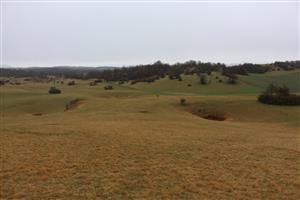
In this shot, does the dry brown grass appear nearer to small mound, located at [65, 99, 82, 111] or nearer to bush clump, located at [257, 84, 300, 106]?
bush clump, located at [257, 84, 300, 106]

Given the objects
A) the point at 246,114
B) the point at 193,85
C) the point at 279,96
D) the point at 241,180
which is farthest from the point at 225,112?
the point at 193,85

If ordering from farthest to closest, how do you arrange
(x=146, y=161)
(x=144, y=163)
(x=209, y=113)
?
(x=209, y=113)
(x=146, y=161)
(x=144, y=163)

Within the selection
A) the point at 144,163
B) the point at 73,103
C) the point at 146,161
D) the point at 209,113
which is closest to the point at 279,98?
the point at 209,113

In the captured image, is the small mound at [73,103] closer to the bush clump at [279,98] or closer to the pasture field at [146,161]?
the pasture field at [146,161]

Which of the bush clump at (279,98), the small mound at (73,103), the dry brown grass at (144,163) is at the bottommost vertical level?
the dry brown grass at (144,163)

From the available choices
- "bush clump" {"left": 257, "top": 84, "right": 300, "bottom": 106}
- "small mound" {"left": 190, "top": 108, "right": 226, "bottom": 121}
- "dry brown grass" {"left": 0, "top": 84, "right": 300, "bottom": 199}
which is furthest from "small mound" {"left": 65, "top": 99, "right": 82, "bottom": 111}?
"bush clump" {"left": 257, "top": 84, "right": 300, "bottom": 106}

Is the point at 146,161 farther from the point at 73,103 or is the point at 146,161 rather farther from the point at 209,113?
the point at 73,103

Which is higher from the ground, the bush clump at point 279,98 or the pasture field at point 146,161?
the bush clump at point 279,98

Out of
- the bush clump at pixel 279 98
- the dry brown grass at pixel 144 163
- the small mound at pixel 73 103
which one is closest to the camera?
the dry brown grass at pixel 144 163

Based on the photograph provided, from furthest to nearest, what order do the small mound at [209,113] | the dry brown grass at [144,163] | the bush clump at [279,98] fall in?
the bush clump at [279,98] → the small mound at [209,113] → the dry brown grass at [144,163]

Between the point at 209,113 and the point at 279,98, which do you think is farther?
the point at 279,98

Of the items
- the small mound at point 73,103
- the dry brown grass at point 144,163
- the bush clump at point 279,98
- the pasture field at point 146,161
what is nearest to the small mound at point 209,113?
the bush clump at point 279,98

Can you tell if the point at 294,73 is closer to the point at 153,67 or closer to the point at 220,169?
the point at 153,67

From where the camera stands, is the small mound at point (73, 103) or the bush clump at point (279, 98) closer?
the bush clump at point (279, 98)
